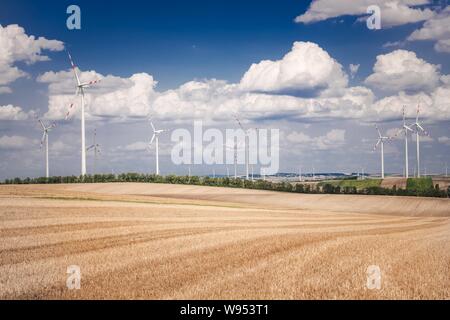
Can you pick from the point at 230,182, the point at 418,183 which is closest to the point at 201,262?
the point at 230,182

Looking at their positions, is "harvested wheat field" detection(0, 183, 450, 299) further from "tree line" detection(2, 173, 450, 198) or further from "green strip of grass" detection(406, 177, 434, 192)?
"green strip of grass" detection(406, 177, 434, 192)

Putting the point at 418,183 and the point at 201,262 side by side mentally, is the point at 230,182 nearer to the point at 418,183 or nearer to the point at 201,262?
the point at 418,183

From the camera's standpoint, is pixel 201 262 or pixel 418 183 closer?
pixel 201 262

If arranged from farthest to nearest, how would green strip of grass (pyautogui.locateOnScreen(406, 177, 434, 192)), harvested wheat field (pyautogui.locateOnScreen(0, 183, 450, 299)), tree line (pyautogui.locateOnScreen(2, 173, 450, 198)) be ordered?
1. green strip of grass (pyautogui.locateOnScreen(406, 177, 434, 192))
2. tree line (pyautogui.locateOnScreen(2, 173, 450, 198))
3. harvested wheat field (pyautogui.locateOnScreen(0, 183, 450, 299))

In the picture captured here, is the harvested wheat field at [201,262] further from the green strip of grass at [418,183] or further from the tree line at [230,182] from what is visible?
the green strip of grass at [418,183]

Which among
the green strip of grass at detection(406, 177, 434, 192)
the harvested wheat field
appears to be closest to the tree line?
the green strip of grass at detection(406, 177, 434, 192)

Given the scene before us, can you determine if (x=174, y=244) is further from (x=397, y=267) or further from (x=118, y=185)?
(x=118, y=185)

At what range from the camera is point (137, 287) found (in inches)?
538

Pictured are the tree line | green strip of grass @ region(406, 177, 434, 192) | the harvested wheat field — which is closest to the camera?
the harvested wheat field

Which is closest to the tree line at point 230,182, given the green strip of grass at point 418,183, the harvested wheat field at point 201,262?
the green strip of grass at point 418,183

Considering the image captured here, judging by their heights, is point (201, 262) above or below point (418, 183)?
above

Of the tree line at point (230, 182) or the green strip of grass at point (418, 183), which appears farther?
the green strip of grass at point (418, 183)
